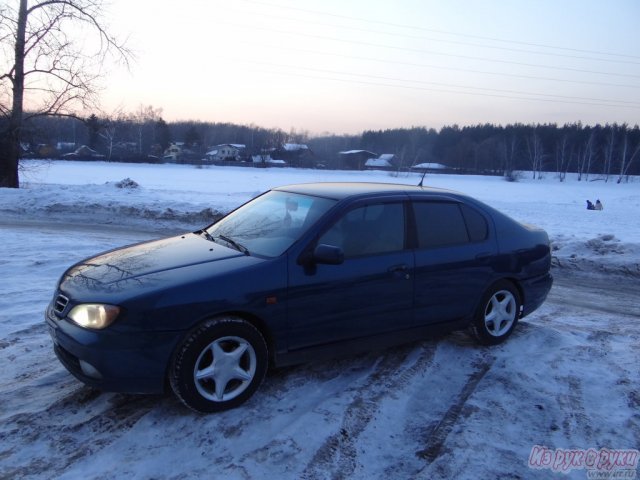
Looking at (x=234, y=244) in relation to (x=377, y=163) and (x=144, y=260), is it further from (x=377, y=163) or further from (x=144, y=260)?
(x=377, y=163)

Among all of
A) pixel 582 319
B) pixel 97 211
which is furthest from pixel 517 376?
pixel 97 211

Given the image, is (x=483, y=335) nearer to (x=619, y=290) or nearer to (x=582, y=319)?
(x=582, y=319)

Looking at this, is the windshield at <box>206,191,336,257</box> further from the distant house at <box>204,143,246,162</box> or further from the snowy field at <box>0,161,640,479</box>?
the distant house at <box>204,143,246,162</box>

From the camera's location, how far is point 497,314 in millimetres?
4734

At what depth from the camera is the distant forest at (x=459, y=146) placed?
282 ft

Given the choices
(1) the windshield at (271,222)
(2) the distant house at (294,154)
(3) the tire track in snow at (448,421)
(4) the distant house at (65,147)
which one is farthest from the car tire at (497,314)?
(4) the distant house at (65,147)

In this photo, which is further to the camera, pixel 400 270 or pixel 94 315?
pixel 400 270

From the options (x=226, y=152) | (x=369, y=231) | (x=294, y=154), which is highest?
(x=294, y=154)

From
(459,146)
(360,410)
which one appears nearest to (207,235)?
(360,410)

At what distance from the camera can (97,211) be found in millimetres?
13727

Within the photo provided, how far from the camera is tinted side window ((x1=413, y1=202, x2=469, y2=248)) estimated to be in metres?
4.32

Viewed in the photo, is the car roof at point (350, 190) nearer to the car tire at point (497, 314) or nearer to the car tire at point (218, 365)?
the car tire at point (497, 314)

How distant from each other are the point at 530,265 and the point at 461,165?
343ft

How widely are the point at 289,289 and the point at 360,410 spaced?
0.99 metres
